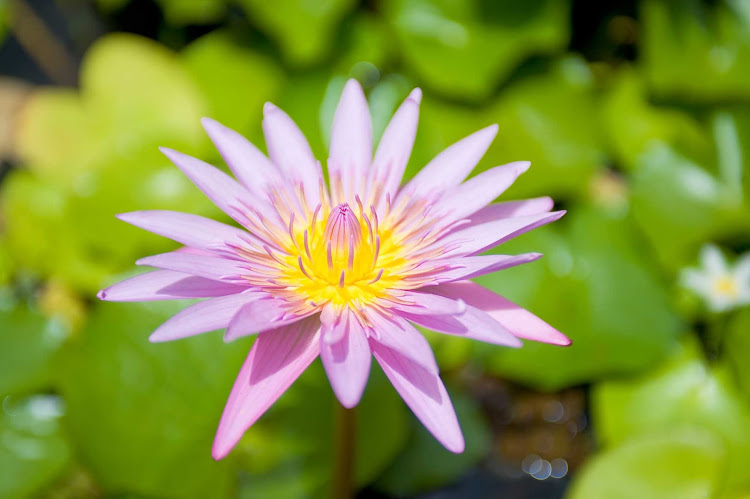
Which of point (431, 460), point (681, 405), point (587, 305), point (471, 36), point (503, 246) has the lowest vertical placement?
point (681, 405)

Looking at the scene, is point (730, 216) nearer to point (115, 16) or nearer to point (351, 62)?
point (351, 62)

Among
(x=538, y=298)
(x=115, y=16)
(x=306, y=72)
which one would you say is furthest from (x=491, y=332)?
(x=115, y=16)

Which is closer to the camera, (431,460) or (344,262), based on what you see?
(344,262)

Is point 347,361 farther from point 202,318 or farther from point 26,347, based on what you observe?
point 26,347

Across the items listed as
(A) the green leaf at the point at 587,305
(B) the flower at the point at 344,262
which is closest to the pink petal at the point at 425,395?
(B) the flower at the point at 344,262

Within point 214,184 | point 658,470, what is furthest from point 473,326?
point 658,470

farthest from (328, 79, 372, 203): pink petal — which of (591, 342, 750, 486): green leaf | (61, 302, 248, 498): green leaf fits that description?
(591, 342, 750, 486): green leaf

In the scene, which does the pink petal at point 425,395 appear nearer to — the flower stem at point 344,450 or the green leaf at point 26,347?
the flower stem at point 344,450
